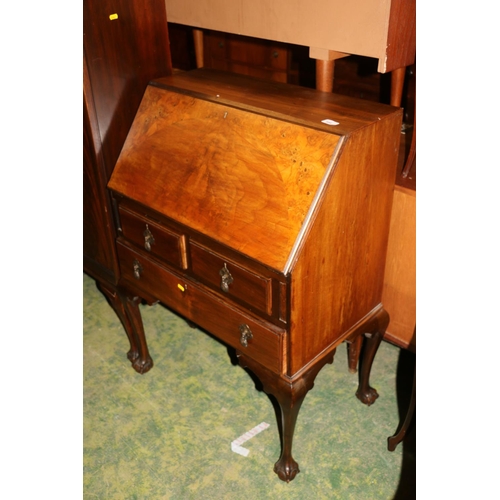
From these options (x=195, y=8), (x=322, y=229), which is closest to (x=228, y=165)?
(x=322, y=229)

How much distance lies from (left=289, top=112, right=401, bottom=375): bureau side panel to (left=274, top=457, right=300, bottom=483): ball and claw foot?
468 millimetres

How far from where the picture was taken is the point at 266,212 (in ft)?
5.71

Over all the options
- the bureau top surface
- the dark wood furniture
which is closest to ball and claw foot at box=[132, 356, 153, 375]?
the dark wood furniture

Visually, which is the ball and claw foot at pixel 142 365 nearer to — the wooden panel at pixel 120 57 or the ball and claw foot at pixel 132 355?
the ball and claw foot at pixel 132 355

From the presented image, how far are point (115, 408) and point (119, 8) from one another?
5.39 ft

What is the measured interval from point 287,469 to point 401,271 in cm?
91

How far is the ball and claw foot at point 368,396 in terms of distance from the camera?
2.48 meters

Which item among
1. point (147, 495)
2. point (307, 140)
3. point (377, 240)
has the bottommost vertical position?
point (147, 495)

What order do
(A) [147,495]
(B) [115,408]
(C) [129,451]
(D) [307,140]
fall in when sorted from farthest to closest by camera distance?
(B) [115,408]
(C) [129,451]
(A) [147,495]
(D) [307,140]

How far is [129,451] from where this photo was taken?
2338mm

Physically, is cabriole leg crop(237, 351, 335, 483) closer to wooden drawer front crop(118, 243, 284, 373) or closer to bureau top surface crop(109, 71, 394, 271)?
wooden drawer front crop(118, 243, 284, 373)

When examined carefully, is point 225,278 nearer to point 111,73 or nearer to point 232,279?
point 232,279

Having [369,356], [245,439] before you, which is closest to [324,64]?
[369,356]

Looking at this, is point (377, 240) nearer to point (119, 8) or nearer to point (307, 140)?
point (307, 140)
